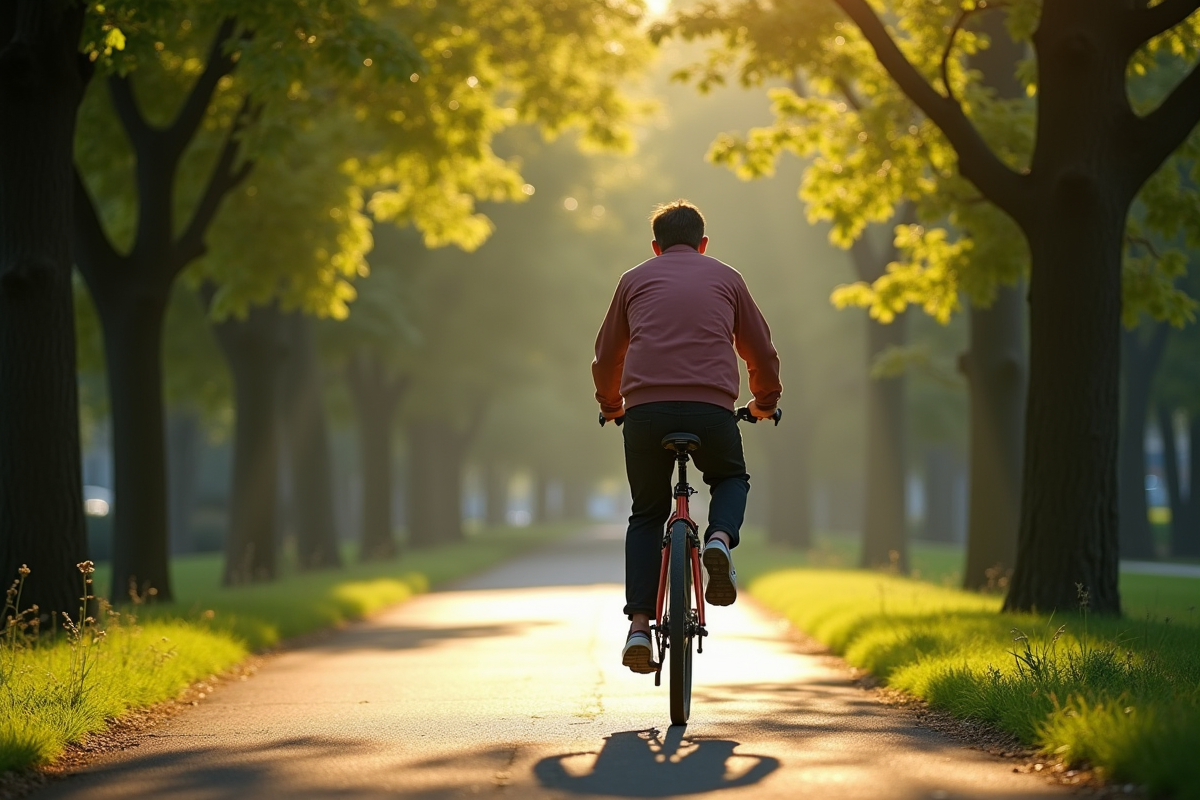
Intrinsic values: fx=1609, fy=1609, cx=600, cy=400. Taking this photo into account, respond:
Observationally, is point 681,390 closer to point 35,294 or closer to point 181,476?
point 35,294

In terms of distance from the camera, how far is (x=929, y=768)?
5.82 m

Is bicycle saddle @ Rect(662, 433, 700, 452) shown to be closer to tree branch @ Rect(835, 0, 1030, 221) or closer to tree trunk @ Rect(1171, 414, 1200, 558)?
tree branch @ Rect(835, 0, 1030, 221)

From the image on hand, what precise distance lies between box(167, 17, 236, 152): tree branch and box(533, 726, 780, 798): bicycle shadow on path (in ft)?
29.6

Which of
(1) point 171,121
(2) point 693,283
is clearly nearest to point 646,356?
(2) point 693,283

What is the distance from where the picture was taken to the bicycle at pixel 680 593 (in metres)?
6.78

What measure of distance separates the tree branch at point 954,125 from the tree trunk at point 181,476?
115ft

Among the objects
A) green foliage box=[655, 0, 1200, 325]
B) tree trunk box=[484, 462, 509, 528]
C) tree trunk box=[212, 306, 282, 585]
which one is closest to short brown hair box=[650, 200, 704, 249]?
green foliage box=[655, 0, 1200, 325]

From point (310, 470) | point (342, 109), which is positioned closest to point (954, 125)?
point (342, 109)

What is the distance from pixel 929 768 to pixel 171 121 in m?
12.5

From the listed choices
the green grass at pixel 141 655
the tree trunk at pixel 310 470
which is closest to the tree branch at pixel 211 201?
the green grass at pixel 141 655

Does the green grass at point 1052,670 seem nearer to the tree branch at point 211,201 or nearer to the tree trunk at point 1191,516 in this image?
the tree branch at point 211,201

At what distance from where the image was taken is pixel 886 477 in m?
24.5

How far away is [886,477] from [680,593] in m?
18.2

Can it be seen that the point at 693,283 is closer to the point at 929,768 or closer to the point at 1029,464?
the point at 929,768
